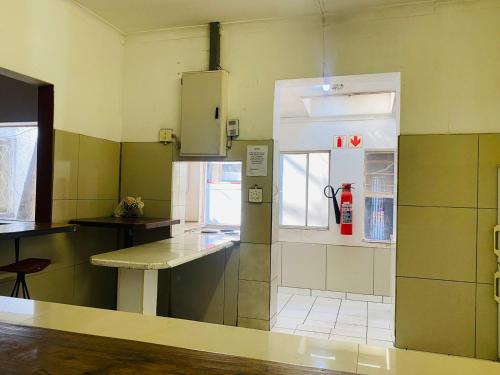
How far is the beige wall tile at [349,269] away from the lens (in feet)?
14.6

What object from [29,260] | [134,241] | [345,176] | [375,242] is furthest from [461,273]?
[29,260]

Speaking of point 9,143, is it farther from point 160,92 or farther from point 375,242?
point 375,242

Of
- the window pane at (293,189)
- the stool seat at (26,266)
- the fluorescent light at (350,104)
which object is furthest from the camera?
the window pane at (293,189)

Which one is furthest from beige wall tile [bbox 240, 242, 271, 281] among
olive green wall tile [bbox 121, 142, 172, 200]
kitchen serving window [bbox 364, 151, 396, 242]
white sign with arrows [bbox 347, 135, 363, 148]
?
white sign with arrows [bbox 347, 135, 363, 148]

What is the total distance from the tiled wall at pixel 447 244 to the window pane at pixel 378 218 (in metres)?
1.81

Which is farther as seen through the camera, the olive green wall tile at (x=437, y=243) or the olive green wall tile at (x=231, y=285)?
the olive green wall tile at (x=231, y=285)

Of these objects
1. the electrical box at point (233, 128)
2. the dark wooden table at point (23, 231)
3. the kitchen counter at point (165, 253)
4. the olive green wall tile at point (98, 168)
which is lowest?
the kitchen counter at point (165, 253)

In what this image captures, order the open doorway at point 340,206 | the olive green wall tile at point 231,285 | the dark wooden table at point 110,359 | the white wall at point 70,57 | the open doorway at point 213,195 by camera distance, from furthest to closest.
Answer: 1. the open doorway at point 340,206
2. the open doorway at point 213,195
3. the olive green wall tile at point 231,285
4. the white wall at point 70,57
5. the dark wooden table at point 110,359

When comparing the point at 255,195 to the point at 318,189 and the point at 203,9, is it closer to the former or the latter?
the point at 203,9

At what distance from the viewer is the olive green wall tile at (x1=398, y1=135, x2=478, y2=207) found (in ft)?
8.79

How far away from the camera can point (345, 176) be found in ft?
15.1

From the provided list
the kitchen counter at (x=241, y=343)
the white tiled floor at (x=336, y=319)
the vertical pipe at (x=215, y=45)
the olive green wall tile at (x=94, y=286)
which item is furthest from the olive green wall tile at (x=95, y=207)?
the kitchen counter at (x=241, y=343)

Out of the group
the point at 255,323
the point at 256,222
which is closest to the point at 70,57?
the point at 256,222

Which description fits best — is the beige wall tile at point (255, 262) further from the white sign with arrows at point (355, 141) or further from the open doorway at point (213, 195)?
the white sign with arrows at point (355, 141)
